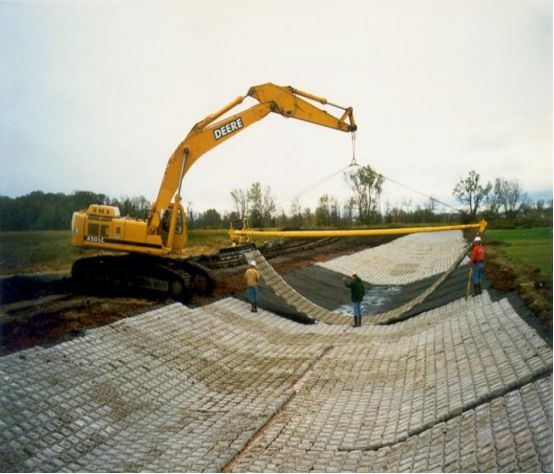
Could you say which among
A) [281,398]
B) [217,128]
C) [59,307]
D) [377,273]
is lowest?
[281,398]

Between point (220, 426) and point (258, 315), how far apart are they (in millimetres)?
7436

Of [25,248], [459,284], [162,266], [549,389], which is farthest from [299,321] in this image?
[25,248]

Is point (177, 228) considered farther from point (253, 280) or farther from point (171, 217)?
point (253, 280)

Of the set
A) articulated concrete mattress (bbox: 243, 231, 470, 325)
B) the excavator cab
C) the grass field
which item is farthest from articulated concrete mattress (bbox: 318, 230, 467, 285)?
the excavator cab

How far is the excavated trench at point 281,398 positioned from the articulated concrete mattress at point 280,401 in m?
0.03

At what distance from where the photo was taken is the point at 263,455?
23.8 feet

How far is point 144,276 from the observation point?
16375mm

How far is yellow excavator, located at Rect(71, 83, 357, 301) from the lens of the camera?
15867mm

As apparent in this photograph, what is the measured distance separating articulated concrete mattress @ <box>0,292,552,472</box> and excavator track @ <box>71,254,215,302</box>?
2.96 meters

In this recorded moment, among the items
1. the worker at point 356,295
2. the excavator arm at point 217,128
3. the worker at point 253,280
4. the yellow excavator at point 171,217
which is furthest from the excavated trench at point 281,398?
the excavator arm at point 217,128

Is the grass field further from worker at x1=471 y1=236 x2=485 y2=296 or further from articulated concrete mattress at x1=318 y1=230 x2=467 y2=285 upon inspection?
worker at x1=471 y1=236 x2=485 y2=296

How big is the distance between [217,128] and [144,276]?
5595 millimetres

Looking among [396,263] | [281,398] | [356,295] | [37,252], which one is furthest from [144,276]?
[396,263]

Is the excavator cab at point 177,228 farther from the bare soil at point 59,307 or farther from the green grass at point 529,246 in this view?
the green grass at point 529,246
